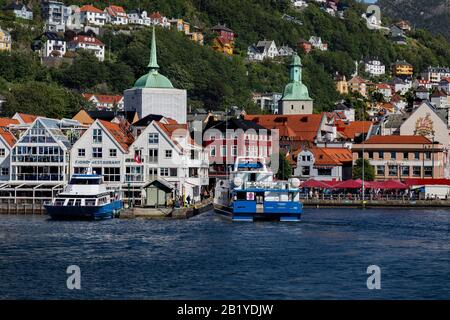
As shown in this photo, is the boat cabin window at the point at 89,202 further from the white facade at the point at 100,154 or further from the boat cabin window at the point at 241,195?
the boat cabin window at the point at 241,195

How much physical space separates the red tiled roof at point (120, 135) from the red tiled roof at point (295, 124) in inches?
1516

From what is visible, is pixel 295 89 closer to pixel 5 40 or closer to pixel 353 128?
pixel 353 128

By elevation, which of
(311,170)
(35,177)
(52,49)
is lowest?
(35,177)

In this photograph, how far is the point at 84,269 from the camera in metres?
44.2

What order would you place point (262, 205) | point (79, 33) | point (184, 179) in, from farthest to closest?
point (79, 33) < point (184, 179) < point (262, 205)

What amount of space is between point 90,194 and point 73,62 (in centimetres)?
11122

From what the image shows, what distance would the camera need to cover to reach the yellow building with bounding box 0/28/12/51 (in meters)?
183

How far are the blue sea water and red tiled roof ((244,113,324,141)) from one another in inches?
2281

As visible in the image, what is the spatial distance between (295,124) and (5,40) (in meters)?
74.4

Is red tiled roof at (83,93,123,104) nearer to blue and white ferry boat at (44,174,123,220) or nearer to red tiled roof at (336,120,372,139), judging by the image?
red tiled roof at (336,120,372,139)

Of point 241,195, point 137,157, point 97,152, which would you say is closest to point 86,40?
point 97,152

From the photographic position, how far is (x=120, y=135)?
8931 cm
